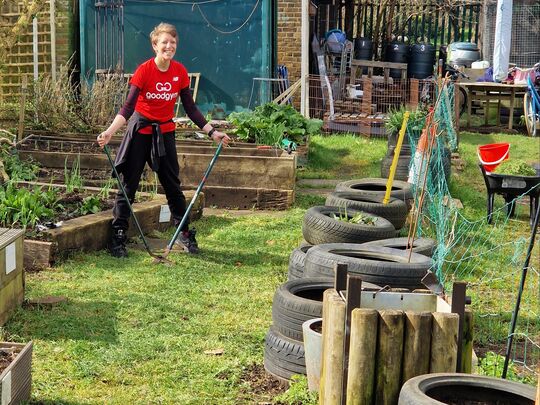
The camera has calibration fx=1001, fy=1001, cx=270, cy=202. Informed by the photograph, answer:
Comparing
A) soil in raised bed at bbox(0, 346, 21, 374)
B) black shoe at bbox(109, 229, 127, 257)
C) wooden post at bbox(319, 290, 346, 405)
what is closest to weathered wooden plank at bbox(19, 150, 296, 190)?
black shoe at bbox(109, 229, 127, 257)

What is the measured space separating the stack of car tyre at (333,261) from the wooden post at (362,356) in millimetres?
1037

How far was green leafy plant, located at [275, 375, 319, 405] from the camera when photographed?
16.7ft

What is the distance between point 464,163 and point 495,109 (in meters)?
6.50

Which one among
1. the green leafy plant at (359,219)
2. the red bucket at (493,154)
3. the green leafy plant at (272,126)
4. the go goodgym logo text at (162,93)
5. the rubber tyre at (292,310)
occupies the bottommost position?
the rubber tyre at (292,310)

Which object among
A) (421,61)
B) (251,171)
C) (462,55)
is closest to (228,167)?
(251,171)

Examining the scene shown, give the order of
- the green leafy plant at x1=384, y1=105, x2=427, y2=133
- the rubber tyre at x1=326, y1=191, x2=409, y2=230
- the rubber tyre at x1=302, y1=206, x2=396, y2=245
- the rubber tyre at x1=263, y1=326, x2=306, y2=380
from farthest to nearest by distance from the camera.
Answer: the green leafy plant at x1=384, y1=105, x2=427, y2=133 < the rubber tyre at x1=326, y1=191, x2=409, y2=230 < the rubber tyre at x1=302, y1=206, x2=396, y2=245 < the rubber tyre at x1=263, y1=326, x2=306, y2=380

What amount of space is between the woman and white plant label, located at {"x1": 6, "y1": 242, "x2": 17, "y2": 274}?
6.93ft

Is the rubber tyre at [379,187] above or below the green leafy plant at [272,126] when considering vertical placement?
below

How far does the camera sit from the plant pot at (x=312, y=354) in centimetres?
507

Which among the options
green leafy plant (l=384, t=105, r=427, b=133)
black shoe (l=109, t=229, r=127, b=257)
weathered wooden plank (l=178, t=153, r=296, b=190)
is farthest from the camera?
green leafy plant (l=384, t=105, r=427, b=133)

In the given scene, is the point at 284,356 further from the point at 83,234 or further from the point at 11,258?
the point at 83,234

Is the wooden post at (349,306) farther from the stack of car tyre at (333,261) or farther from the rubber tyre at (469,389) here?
the stack of car tyre at (333,261)

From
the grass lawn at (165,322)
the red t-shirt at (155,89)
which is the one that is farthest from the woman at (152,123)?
the grass lawn at (165,322)

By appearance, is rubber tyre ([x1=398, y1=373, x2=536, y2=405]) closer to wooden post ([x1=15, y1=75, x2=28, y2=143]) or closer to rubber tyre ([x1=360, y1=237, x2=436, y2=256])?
rubber tyre ([x1=360, y1=237, x2=436, y2=256])
